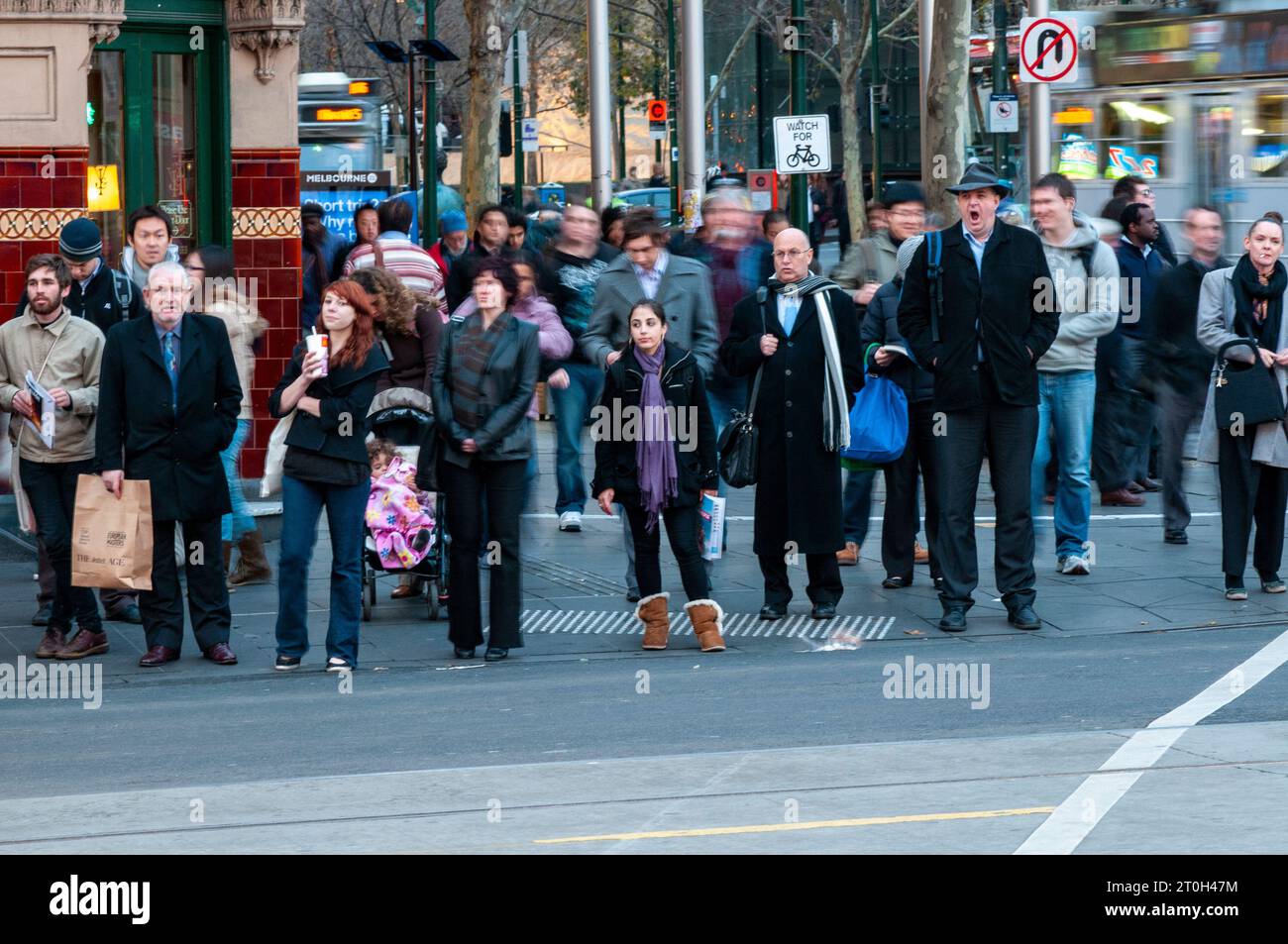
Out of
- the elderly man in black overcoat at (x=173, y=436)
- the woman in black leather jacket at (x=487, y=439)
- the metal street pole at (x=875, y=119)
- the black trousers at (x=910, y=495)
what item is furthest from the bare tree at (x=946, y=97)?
the metal street pole at (x=875, y=119)

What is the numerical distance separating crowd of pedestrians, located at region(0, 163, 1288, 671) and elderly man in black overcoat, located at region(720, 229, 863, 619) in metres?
0.01

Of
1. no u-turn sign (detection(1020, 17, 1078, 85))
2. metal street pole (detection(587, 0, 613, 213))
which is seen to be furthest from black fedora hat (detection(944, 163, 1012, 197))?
metal street pole (detection(587, 0, 613, 213))

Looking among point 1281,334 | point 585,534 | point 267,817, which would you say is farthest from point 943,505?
point 267,817

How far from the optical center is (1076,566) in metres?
11.6

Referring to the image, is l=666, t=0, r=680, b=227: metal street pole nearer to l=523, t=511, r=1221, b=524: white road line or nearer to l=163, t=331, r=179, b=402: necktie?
l=523, t=511, r=1221, b=524: white road line

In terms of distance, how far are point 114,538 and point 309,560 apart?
0.89 m

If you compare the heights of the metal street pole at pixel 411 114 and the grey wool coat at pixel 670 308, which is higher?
the metal street pole at pixel 411 114

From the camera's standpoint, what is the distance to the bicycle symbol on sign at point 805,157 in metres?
19.6

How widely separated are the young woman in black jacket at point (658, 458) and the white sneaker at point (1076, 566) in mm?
2623

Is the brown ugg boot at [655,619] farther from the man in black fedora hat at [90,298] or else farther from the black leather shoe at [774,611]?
the man in black fedora hat at [90,298]

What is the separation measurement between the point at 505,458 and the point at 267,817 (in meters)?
3.20

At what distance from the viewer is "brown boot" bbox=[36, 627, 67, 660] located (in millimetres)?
9766

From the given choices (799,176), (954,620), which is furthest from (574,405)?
(799,176)

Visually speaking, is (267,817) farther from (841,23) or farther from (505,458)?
(841,23)
